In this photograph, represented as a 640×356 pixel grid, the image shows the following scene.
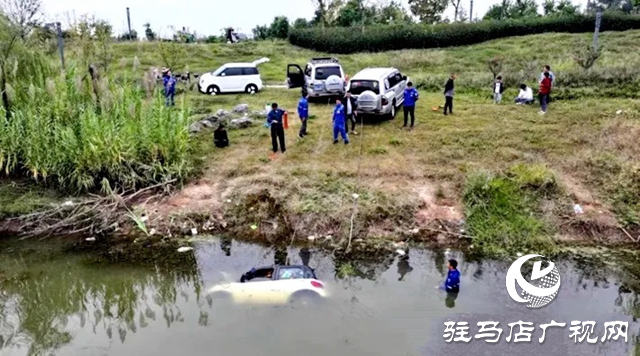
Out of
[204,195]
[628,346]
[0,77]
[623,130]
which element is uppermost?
[0,77]

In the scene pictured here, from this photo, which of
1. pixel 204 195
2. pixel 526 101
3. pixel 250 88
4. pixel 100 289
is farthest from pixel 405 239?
pixel 250 88

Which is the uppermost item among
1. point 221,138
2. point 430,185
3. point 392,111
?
point 392,111

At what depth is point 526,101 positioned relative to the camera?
17.3 m

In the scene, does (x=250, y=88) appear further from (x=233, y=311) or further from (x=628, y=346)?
(x=628, y=346)

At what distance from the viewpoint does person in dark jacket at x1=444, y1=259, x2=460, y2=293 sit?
316 inches

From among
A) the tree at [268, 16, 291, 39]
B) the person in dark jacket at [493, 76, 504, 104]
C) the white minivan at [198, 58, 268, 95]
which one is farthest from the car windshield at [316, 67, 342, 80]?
the tree at [268, 16, 291, 39]

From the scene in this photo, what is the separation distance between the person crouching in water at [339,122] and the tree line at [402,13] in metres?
23.1

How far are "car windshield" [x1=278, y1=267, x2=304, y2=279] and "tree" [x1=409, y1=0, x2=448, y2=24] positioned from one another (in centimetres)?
3481

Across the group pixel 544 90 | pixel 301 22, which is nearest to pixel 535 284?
pixel 544 90

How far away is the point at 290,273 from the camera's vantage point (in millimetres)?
8109

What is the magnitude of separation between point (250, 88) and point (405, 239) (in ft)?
41.5

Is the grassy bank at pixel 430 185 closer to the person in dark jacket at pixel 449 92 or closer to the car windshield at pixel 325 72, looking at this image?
the person in dark jacket at pixel 449 92

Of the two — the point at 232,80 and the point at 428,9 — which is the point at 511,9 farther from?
the point at 232,80

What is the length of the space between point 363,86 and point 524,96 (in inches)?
225
